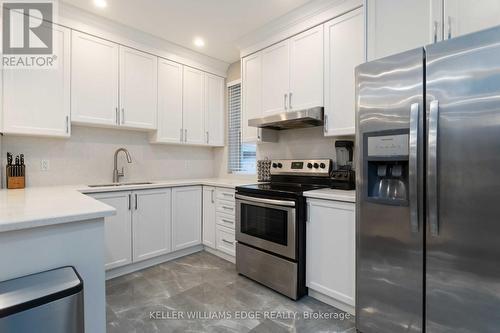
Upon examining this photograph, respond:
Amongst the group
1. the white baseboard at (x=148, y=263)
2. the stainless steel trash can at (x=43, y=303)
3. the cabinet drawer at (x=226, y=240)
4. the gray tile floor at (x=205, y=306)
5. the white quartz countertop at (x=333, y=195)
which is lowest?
the gray tile floor at (x=205, y=306)

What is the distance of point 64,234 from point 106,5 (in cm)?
231

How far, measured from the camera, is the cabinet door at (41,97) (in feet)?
Answer: 7.41

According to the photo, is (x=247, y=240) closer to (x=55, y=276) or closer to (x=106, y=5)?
(x=55, y=276)

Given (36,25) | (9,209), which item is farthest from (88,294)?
(36,25)

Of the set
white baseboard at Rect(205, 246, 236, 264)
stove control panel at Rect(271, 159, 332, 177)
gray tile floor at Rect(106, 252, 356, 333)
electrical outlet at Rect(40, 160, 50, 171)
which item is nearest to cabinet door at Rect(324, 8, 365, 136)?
stove control panel at Rect(271, 159, 332, 177)

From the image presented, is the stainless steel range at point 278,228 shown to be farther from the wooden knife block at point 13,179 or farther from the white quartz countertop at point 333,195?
the wooden knife block at point 13,179

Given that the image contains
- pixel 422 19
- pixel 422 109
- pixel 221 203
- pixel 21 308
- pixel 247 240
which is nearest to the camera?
pixel 21 308

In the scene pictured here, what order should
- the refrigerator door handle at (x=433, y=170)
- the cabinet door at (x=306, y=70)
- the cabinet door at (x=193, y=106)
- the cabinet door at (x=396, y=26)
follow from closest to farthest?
1. the refrigerator door handle at (x=433, y=170)
2. the cabinet door at (x=396, y=26)
3. the cabinet door at (x=306, y=70)
4. the cabinet door at (x=193, y=106)

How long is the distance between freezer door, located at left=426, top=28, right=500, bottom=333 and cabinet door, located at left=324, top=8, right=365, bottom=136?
875mm

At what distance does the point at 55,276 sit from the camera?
109cm

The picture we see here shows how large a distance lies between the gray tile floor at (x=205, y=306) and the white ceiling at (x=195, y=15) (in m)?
2.68

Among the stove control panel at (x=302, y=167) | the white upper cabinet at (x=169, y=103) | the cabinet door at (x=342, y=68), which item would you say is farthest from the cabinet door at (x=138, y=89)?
the cabinet door at (x=342, y=68)

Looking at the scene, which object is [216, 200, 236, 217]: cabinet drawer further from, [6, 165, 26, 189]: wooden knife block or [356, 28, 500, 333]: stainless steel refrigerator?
[6, 165, 26, 189]: wooden knife block

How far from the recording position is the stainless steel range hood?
7.88ft
